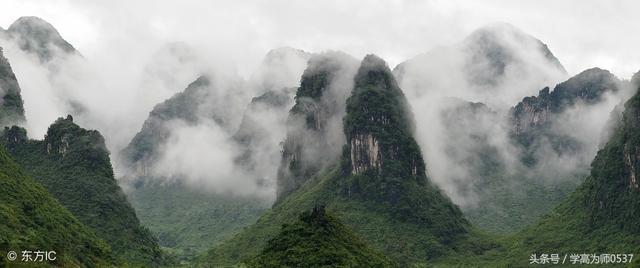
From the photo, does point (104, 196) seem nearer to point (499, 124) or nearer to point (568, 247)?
point (568, 247)

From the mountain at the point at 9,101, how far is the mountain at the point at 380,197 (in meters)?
38.5

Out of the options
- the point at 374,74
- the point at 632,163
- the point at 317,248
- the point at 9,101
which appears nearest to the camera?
the point at 317,248

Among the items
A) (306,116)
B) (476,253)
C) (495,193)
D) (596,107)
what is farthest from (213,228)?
(596,107)

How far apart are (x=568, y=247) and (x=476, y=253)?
56.5 feet

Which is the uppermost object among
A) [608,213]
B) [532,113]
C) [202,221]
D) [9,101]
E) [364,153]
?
[532,113]

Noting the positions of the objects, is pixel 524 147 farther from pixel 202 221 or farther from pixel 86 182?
pixel 86 182

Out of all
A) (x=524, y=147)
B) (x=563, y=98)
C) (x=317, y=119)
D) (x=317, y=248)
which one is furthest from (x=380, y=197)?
(x=563, y=98)

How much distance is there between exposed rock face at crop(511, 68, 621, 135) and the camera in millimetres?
180875

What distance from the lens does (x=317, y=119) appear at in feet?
533

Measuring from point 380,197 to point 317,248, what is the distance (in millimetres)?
46936

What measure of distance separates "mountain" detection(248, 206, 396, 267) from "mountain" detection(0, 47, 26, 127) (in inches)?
2350

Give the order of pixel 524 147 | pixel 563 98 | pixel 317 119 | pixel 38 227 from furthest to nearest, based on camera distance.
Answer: pixel 524 147, pixel 563 98, pixel 317 119, pixel 38 227

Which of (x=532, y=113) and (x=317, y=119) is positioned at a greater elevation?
(x=532, y=113)

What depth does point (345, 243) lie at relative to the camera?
293 ft
